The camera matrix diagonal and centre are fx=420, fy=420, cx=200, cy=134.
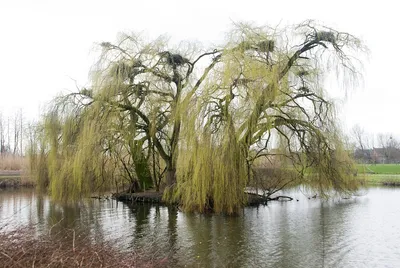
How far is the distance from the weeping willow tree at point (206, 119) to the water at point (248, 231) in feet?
3.53

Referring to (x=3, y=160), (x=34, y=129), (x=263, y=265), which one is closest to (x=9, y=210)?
(x=34, y=129)

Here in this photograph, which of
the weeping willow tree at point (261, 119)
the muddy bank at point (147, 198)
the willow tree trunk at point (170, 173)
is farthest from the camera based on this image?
the willow tree trunk at point (170, 173)

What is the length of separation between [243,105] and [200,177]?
290cm

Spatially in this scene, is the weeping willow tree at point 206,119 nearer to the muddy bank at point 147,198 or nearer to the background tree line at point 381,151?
the muddy bank at point 147,198

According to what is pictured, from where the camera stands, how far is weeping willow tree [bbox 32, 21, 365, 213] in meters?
14.3

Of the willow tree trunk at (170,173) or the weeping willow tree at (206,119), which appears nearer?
the weeping willow tree at (206,119)

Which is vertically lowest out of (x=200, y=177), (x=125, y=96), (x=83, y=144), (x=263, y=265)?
(x=263, y=265)

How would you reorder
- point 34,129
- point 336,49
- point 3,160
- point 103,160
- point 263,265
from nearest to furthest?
point 263,265 < point 336,49 < point 103,160 < point 34,129 < point 3,160

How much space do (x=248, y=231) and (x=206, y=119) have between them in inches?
171

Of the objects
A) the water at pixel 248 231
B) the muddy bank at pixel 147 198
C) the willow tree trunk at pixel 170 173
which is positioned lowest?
the water at pixel 248 231

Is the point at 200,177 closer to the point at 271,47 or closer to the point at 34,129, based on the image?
the point at 271,47

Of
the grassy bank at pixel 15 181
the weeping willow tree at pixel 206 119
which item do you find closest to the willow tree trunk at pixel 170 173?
the weeping willow tree at pixel 206 119

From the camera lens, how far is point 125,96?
60.9ft

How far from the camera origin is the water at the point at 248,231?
29.1 ft
